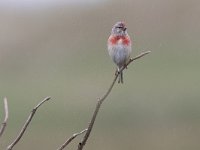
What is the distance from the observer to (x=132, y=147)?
1019 cm

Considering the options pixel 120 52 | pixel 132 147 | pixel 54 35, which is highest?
pixel 54 35

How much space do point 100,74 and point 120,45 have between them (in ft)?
30.4

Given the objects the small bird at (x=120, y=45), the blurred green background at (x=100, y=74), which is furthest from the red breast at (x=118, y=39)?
the blurred green background at (x=100, y=74)

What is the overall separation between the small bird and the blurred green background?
17.2 feet

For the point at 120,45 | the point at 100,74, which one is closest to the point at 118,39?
the point at 120,45

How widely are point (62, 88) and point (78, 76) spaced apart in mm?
802

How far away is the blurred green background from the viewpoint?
10.7 metres

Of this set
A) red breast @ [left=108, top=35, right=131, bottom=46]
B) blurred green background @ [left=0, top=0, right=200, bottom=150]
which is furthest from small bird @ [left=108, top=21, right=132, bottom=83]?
blurred green background @ [left=0, top=0, right=200, bottom=150]

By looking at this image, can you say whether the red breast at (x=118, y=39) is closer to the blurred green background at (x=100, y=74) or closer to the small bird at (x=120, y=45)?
the small bird at (x=120, y=45)

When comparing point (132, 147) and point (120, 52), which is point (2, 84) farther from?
point (120, 52)

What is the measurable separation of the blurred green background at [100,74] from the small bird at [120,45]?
524 cm

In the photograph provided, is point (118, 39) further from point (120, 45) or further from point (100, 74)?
point (100, 74)

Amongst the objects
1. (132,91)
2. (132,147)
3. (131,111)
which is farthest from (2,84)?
(132,147)

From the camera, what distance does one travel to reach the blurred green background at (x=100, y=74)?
10.7m
